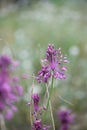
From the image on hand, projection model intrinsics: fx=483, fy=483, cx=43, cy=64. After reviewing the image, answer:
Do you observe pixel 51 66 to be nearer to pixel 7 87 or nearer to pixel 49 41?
pixel 7 87

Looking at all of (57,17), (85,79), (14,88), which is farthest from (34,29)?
(14,88)

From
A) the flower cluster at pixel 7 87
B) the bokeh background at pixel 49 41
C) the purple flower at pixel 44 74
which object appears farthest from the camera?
the bokeh background at pixel 49 41

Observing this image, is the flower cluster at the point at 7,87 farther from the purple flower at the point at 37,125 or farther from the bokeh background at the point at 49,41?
the purple flower at the point at 37,125

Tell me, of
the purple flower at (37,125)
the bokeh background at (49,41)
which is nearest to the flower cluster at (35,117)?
the purple flower at (37,125)

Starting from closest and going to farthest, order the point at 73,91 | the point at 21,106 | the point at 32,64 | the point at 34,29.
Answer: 1. the point at 21,106
2. the point at 73,91
3. the point at 32,64
4. the point at 34,29

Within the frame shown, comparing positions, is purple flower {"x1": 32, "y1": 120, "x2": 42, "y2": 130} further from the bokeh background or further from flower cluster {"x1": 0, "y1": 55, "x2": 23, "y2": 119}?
flower cluster {"x1": 0, "y1": 55, "x2": 23, "y2": 119}

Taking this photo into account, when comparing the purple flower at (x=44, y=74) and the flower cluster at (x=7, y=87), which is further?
the flower cluster at (x=7, y=87)

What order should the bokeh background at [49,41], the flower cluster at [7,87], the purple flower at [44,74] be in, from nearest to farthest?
the purple flower at [44,74] < the flower cluster at [7,87] < the bokeh background at [49,41]

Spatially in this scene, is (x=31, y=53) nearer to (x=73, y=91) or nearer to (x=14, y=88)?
(x=73, y=91)

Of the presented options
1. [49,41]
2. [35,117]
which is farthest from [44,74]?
[49,41]
